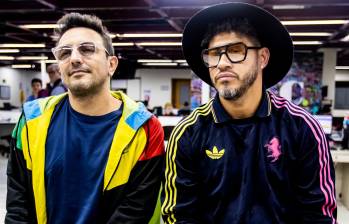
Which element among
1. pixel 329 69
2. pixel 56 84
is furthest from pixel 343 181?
pixel 329 69

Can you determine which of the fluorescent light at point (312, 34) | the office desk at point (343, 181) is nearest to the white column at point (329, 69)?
the fluorescent light at point (312, 34)

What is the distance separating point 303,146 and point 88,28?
105 cm

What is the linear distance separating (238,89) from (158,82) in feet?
63.0

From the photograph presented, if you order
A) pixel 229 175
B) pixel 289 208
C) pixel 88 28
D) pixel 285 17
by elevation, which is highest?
pixel 285 17

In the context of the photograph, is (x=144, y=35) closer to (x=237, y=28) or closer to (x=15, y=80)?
(x=237, y=28)

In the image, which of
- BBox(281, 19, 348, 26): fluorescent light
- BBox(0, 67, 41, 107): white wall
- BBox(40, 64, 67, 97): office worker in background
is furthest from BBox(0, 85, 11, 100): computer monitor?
BBox(281, 19, 348, 26): fluorescent light

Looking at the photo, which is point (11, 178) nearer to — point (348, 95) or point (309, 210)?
point (309, 210)

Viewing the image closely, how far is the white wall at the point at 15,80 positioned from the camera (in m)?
19.7

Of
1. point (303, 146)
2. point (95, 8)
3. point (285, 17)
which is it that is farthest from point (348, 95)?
point (303, 146)

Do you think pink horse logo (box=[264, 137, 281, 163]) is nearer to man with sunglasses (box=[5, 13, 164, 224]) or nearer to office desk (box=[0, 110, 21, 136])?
man with sunglasses (box=[5, 13, 164, 224])

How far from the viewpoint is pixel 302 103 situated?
1192 cm

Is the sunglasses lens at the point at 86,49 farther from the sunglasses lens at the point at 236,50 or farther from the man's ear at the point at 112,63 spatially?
the sunglasses lens at the point at 236,50

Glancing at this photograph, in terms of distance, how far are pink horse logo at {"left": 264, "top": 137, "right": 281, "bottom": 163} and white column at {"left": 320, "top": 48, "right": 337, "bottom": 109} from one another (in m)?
11.8

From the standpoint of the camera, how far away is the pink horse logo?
1.38 m
